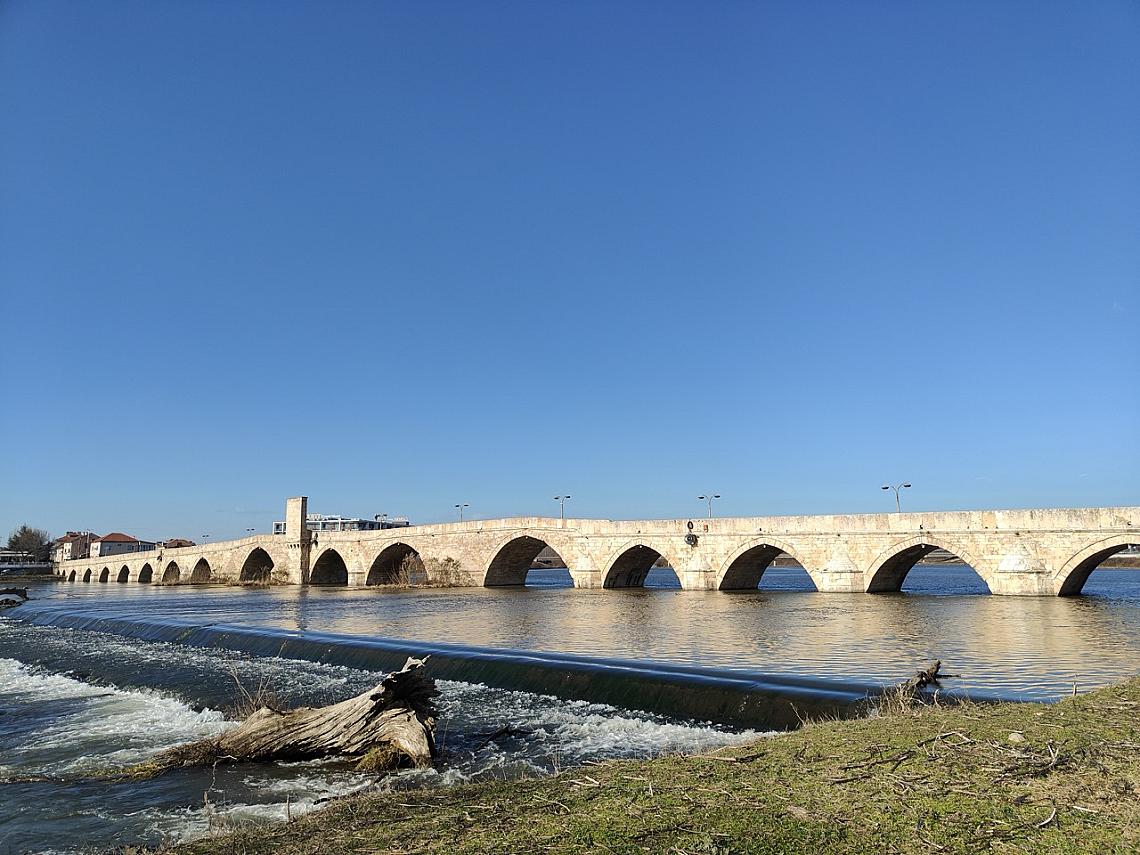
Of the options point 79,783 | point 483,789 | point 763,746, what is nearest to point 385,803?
point 483,789

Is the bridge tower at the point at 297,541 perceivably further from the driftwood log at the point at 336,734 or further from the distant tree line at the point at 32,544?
the distant tree line at the point at 32,544

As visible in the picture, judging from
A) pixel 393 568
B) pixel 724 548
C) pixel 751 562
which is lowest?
pixel 393 568

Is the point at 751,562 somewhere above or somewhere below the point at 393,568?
above

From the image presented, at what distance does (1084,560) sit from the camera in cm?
2505

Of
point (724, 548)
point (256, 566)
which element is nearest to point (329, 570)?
point (256, 566)

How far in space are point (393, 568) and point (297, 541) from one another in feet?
22.8

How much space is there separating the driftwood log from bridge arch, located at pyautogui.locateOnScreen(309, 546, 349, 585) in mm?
43179

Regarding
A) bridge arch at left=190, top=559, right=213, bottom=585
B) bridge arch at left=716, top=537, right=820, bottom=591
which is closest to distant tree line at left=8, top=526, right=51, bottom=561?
bridge arch at left=190, top=559, right=213, bottom=585

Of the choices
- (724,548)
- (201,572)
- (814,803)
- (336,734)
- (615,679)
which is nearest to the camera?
(814,803)

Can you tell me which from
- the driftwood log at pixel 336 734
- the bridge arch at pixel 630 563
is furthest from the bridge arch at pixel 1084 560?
the driftwood log at pixel 336 734

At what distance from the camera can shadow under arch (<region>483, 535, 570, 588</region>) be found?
39.2 m

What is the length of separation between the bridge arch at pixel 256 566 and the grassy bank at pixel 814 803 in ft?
177

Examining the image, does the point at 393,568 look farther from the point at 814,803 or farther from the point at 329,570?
the point at 814,803

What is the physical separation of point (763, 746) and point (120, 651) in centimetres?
1586
